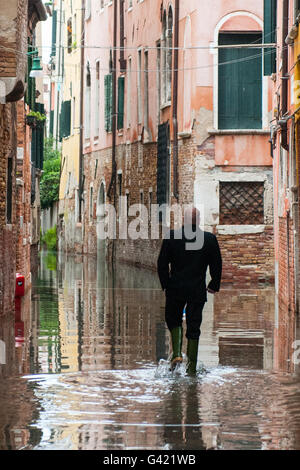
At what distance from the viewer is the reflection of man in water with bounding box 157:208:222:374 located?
11.7 m

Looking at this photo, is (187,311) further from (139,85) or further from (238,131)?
(139,85)

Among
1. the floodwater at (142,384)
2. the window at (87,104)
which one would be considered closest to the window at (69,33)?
the window at (87,104)

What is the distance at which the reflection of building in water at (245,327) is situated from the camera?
13445 mm

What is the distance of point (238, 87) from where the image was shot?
2970cm

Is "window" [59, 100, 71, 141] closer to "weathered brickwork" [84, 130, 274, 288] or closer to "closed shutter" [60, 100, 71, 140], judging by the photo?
"closed shutter" [60, 100, 71, 140]

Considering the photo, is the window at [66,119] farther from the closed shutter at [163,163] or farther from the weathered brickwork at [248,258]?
the weathered brickwork at [248,258]

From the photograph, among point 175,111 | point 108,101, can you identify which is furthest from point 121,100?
point 175,111

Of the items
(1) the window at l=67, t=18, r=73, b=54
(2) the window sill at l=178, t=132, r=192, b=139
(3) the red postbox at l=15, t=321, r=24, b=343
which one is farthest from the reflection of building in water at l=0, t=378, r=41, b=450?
(1) the window at l=67, t=18, r=73, b=54

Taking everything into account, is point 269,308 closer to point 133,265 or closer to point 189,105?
point 189,105

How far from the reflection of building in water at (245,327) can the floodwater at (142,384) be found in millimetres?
21

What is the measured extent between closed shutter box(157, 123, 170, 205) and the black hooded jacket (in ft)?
71.3

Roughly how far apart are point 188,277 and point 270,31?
15242 millimetres

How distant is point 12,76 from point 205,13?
12953 mm

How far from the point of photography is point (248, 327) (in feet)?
58.2
